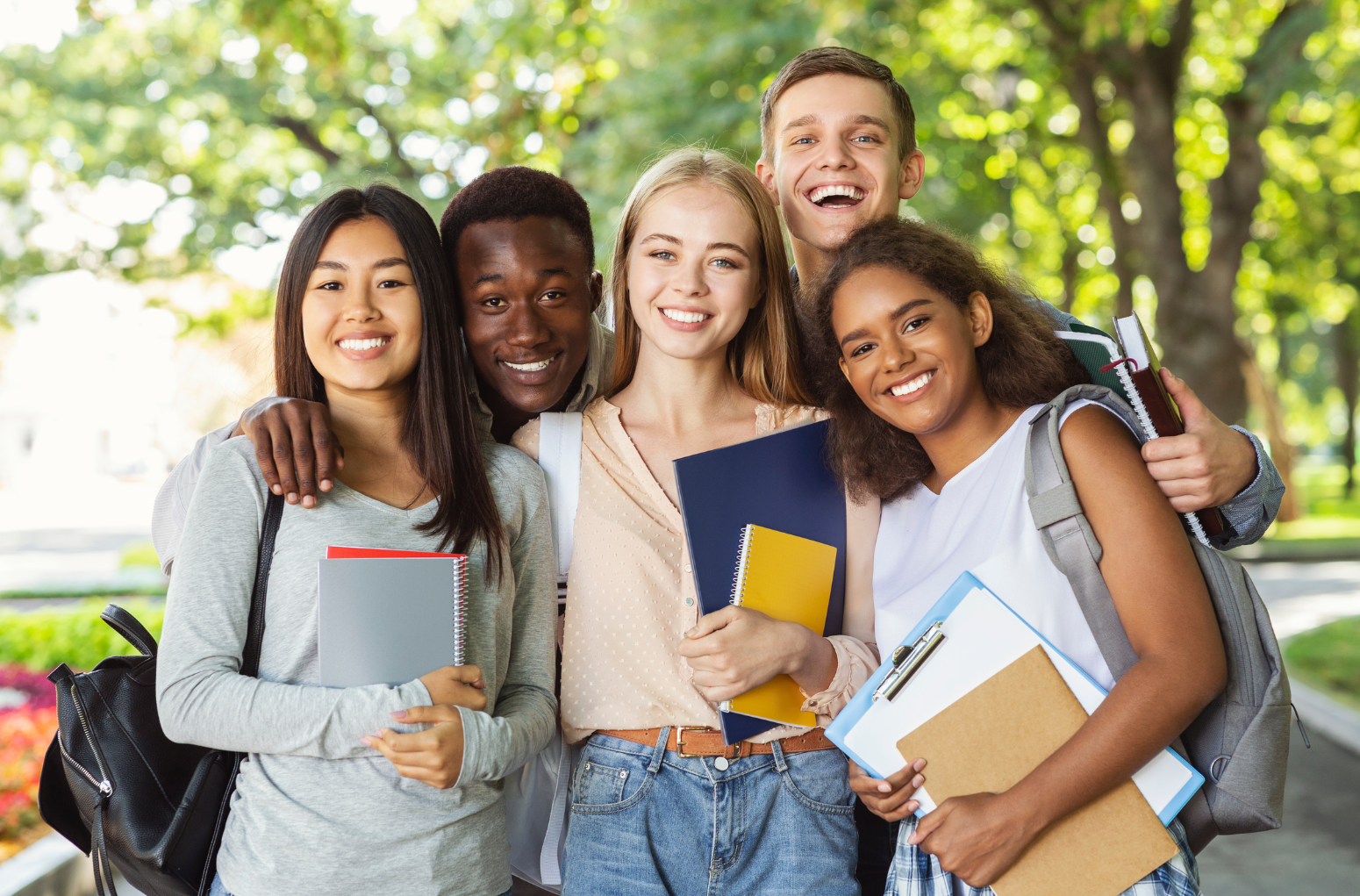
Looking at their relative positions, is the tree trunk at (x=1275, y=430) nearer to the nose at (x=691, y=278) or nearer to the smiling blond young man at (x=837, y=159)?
the smiling blond young man at (x=837, y=159)

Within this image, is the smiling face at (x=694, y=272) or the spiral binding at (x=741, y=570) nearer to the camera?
the spiral binding at (x=741, y=570)

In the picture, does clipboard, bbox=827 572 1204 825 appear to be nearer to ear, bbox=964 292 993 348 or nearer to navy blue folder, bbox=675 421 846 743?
navy blue folder, bbox=675 421 846 743

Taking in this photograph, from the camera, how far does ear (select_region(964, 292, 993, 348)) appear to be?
214 centimetres

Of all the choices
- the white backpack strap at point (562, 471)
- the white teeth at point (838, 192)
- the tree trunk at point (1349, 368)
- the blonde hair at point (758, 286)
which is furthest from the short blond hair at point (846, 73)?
the tree trunk at point (1349, 368)

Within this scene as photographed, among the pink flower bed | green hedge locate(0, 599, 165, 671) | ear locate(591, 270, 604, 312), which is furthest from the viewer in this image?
green hedge locate(0, 599, 165, 671)

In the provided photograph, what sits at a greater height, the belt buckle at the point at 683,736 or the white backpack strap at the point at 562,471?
the white backpack strap at the point at 562,471

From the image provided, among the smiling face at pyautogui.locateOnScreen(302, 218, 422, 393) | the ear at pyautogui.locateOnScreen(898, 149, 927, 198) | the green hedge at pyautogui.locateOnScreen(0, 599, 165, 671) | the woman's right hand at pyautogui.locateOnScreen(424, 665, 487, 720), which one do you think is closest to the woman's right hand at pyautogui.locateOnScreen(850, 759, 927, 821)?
the woman's right hand at pyautogui.locateOnScreen(424, 665, 487, 720)

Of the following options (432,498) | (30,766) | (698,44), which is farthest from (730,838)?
(698,44)

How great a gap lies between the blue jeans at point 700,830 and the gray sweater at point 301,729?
0.65 feet

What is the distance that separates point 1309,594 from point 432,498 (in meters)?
12.8

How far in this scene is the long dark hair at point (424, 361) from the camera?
2.03 meters

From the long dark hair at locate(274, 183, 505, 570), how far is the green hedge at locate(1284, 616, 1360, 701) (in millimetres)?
7399

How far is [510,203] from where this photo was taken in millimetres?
2311

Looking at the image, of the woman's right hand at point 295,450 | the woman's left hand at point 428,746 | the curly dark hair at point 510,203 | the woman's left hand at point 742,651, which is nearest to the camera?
the woman's left hand at point 428,746
